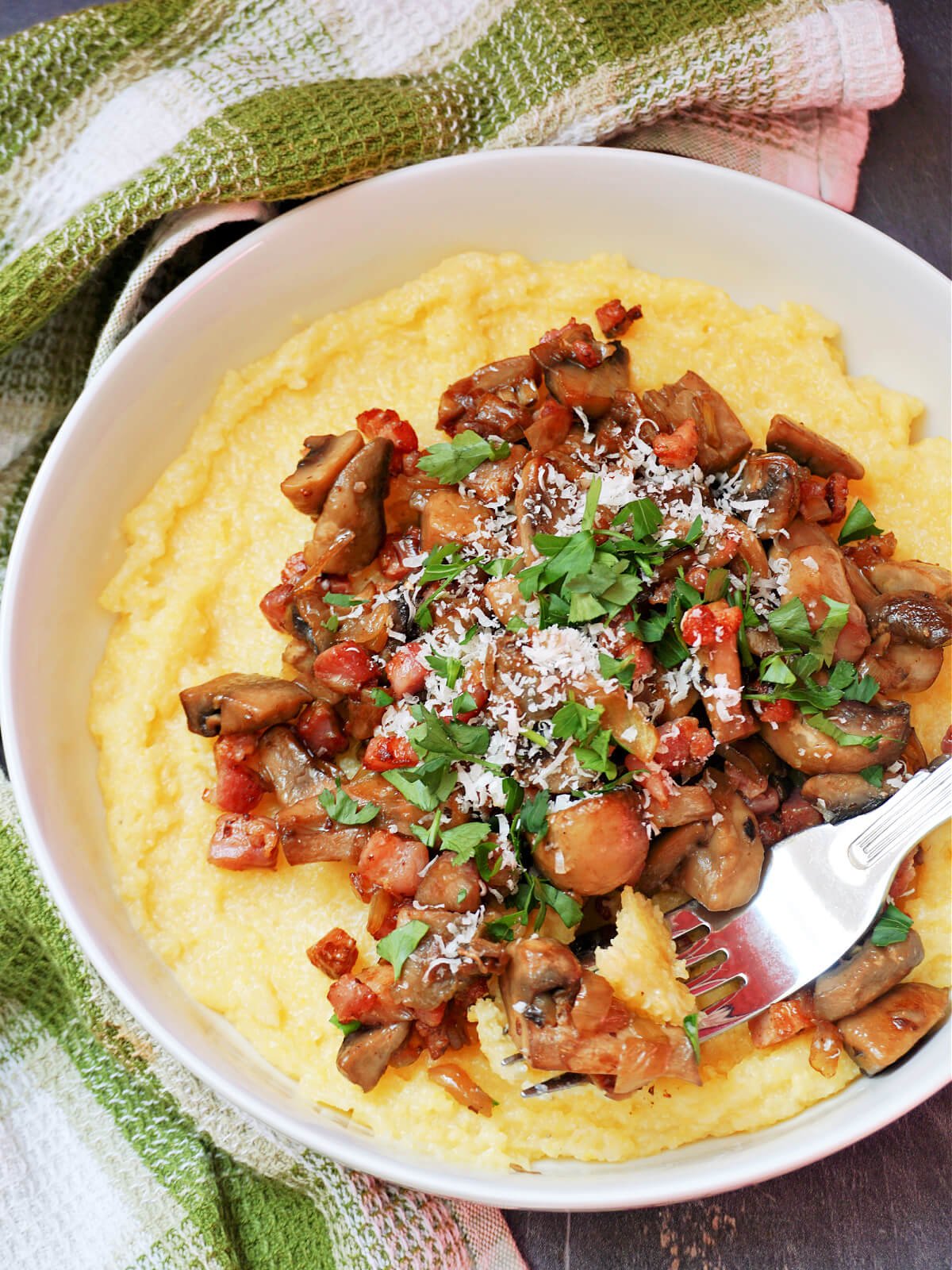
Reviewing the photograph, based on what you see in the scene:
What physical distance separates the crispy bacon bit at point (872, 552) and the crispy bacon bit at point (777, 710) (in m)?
0.81

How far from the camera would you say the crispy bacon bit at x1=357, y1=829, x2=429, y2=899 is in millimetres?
4094

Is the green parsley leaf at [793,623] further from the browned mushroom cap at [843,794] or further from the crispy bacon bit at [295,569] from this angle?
the crispy bacon bit at [295,569]

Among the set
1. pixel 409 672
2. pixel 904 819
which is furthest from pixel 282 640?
pixel 904 819

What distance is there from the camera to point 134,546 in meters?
4.85

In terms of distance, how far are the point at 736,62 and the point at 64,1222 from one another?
20.0ft

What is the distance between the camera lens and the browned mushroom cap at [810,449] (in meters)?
4.49

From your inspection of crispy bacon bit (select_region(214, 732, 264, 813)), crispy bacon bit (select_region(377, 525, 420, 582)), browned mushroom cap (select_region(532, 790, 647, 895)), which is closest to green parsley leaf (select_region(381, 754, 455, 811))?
browned mushroom cap (select_region(532, 790, 647, 895))

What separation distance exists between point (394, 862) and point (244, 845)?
67 centimetres

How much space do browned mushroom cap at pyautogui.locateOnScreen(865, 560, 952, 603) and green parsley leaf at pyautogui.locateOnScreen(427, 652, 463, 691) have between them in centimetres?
183

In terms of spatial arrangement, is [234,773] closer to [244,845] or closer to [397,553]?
[244,845]

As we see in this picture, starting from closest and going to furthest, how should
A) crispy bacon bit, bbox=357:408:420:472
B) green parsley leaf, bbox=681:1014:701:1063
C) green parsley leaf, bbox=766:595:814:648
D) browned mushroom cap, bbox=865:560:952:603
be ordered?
1. green parsley leaf, bbox=681:1014:701:1063
2. green parsley leaf, bbox=766:595:814:648
3. browned mushroom cap, bbox=865:560:952:603
4. crispy bacon bit, bbox=357:408:420:472

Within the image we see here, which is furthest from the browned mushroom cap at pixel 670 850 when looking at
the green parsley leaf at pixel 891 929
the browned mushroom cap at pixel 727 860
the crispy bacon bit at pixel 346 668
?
the crispy bacon bit at pixel 346 668

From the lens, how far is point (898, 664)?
4348mm

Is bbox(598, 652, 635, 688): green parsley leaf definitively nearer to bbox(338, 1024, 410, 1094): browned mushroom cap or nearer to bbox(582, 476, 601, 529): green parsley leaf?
bbox(582, 476, 601, 529): green parsley leaf
